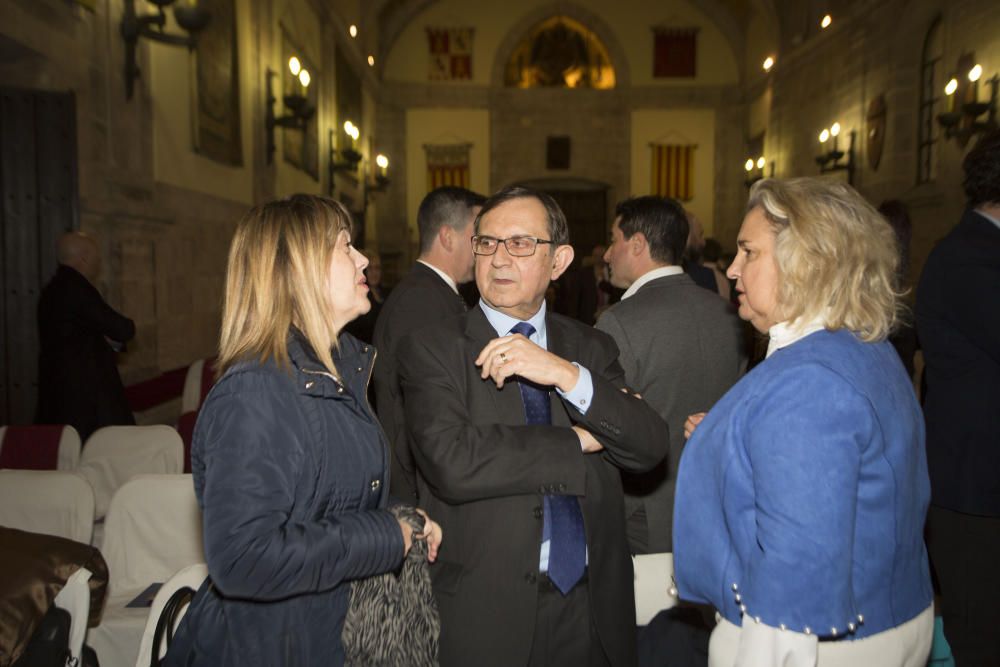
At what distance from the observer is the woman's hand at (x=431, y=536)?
5.45 ft

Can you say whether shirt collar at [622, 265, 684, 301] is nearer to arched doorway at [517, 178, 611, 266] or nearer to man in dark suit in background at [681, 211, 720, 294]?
man in dark suit in background at [681, 211, 720, 294]

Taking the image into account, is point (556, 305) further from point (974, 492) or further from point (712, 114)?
point (712, 114)

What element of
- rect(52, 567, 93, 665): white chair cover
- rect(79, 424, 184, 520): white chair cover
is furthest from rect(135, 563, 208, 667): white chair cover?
rect(79, 424, 184, 520): white chair cover

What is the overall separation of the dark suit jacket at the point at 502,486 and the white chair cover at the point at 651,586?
0.52m

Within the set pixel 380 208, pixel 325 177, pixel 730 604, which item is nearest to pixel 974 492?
pixel 730 604

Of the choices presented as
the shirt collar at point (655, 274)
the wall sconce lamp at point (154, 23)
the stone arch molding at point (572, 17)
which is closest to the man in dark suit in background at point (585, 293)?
the wall sconce lamp at point (154, 23)

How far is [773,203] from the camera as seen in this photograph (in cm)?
150

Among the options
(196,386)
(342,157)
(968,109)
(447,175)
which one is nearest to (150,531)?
(196,386)

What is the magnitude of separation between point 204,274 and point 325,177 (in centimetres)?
588

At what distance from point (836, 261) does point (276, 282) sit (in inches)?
47.9

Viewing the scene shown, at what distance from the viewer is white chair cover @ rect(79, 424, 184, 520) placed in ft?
12.2

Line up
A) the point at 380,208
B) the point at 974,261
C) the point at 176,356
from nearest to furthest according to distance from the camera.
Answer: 1. the point at 974,261
2. the point at 176,356
3. the point at 380,208

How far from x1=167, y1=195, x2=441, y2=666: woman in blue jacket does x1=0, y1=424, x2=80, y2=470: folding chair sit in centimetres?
257

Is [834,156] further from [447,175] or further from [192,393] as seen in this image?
[192,393]
